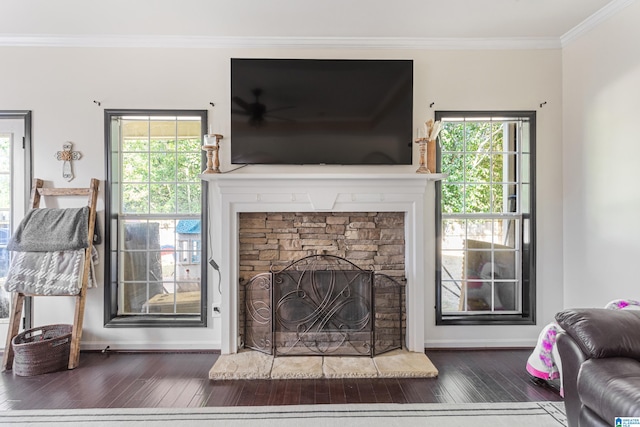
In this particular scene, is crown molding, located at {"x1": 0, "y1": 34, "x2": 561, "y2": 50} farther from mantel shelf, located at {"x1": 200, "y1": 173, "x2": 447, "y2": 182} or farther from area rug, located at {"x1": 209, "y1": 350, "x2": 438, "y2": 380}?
area rug, located at {"x1": 209, "y1": 350, "x2": 438, "y2": 380}

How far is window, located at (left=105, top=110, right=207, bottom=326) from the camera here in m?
3.29

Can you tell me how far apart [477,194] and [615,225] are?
1027 millimetres

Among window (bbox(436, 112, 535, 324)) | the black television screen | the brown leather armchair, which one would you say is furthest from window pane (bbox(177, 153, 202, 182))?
the brown leather armchair

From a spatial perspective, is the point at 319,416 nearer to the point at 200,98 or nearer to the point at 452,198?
the point at 452,198

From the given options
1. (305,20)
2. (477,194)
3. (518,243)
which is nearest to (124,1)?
(305,20)

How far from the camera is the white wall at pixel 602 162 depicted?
8.45 ft

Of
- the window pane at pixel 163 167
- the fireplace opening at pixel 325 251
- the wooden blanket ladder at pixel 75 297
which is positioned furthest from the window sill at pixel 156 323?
the window pane at pixel 163 167

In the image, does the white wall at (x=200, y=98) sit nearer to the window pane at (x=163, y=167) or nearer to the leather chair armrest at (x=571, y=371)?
the window pane at (x=163, y=167)

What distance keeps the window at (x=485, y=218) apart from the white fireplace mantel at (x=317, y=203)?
1.25 ft

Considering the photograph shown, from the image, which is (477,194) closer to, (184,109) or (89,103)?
(184,109)

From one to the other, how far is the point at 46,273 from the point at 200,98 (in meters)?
1.91

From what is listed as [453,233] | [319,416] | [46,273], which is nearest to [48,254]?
[46,273]

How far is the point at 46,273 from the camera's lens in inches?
116

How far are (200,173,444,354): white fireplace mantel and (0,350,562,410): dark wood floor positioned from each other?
1.24ft
